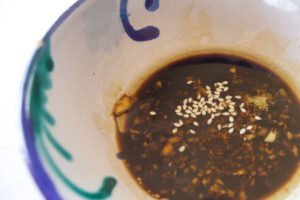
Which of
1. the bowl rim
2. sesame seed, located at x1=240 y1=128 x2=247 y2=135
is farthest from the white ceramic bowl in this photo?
sesame seed, located at x1=240 y1=128 x2=247 y2=135

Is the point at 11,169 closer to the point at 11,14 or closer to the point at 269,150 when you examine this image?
the point at 11,14

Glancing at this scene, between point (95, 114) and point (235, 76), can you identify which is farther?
point (235, 76)

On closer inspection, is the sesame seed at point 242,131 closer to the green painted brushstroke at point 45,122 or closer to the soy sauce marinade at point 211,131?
the soy sauce marinade at point 211,131

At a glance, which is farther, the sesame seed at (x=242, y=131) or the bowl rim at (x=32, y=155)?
the sesame seed at (x=242, y=131)

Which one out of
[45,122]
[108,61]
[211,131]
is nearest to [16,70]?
[108,61]

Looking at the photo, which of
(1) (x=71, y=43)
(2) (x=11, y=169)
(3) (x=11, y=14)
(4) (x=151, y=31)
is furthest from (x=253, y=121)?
(3) (x=11, y=14)

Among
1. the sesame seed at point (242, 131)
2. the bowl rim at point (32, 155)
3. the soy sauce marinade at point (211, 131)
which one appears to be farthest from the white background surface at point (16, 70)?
the sesame seed at point (242, 131)

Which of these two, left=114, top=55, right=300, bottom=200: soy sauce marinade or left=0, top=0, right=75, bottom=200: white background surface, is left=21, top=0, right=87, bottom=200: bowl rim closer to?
left=0, top=0, right=75, bottom=200: white background surface

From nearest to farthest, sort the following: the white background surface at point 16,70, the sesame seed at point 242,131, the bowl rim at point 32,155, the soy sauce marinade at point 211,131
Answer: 1. the bowl rim at point 32,155
2. the white background surface at point 16,70
3. the soy sauce marinade at point 211,131
4. the sesame seed at point 242,131
